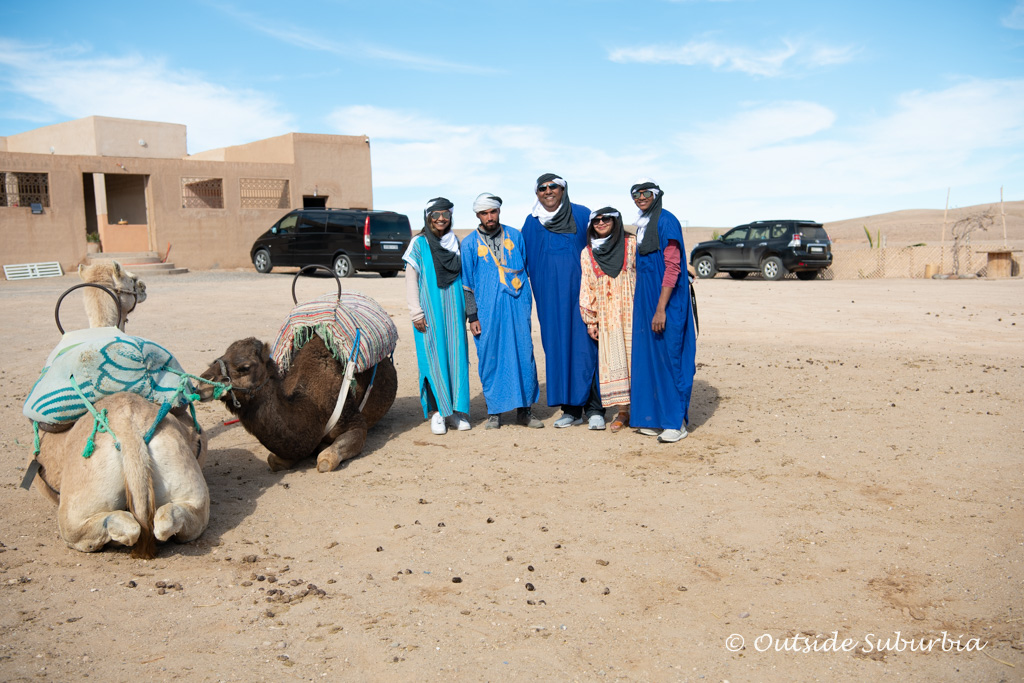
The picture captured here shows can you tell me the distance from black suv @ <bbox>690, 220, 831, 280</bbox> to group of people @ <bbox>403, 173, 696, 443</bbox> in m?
15.9

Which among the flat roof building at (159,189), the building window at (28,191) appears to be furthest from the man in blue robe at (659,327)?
the building window at (28,191)

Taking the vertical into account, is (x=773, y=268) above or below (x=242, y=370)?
above

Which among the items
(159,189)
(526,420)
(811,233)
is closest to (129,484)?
(526,420)

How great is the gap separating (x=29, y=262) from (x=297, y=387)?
2044 centimetres

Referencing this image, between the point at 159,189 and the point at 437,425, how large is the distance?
20090 millimetres

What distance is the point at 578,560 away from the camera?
3.90m

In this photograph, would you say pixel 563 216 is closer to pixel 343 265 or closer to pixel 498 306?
pixel 498 306

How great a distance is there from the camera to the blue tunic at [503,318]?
615 cm

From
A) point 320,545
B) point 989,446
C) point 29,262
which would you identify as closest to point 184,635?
point 320,545

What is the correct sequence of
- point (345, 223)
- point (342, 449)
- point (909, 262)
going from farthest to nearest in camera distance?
1. point (909, 262)
2. point (345, 223)
3. point (342, 449)

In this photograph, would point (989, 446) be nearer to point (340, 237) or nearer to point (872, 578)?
point (872, 578)

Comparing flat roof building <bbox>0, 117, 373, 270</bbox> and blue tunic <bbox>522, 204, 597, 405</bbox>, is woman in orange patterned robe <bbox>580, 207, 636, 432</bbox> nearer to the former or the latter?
blue tunic <bbox>522, 204, 597, 405</bbox>

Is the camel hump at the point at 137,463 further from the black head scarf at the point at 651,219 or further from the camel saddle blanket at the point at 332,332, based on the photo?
the black head scarf at the point at 651,219

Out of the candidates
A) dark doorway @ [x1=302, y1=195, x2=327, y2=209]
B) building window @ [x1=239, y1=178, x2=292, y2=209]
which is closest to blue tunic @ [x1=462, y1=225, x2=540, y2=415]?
building window @ [x1=239, y1=178, x2=292, y2=209]
